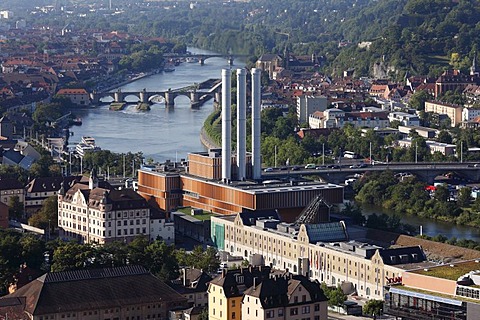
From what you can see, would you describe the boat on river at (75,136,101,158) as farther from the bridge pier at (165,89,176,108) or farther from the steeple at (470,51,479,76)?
the steeple at (470,51,479,76)

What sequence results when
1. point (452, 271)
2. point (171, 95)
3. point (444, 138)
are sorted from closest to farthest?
point (452, 271)
point (444, 138)
point (171, 95)

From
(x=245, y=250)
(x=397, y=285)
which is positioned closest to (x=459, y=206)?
(x=245, y=250)

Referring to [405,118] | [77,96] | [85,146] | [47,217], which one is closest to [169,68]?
[77,96]

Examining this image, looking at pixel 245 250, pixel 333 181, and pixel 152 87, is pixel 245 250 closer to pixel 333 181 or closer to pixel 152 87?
pixel 333 181

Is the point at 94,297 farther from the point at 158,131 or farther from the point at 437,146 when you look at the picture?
the point at 158,131

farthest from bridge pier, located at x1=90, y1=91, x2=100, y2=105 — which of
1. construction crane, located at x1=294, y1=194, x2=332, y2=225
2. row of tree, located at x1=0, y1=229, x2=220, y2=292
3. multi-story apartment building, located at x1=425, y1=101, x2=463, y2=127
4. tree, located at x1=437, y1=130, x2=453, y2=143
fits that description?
row of tree, located at x1=0, y1=229, x2=220, y2=292
